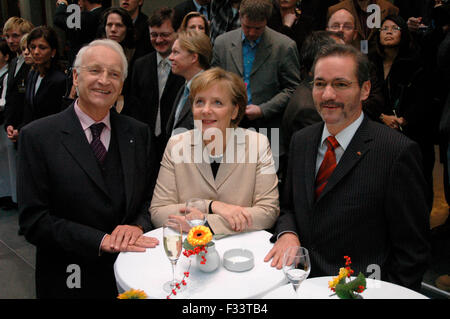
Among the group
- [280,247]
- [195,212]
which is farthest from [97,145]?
[280,247]

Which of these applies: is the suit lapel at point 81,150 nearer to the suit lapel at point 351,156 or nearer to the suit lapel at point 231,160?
the suit lapel at point 231,160

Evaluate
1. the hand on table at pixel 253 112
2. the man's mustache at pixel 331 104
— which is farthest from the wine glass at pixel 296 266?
the hand on table at pixel 253 112

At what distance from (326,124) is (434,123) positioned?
A: 1977mm

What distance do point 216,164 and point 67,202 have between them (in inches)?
32.7

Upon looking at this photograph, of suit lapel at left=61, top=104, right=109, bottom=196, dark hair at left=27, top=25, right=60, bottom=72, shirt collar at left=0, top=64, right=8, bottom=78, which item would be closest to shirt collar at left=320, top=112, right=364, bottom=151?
suit lapel at left=61, top=104, right=109, bottom=196

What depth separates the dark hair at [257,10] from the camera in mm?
3309

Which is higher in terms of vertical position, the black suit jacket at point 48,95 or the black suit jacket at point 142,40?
the black suit jacket at point 142,40

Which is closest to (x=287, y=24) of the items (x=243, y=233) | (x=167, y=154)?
(x=167, y=154)

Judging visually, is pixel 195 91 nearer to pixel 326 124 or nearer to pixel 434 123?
pixel 326 124

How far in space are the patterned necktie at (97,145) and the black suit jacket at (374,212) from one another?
109 centimetres

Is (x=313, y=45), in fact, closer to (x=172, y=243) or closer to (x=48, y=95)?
(x=172, y=243)

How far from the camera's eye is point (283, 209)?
2.27m

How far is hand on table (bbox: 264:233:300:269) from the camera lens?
1853mm

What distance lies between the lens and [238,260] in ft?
6.03
